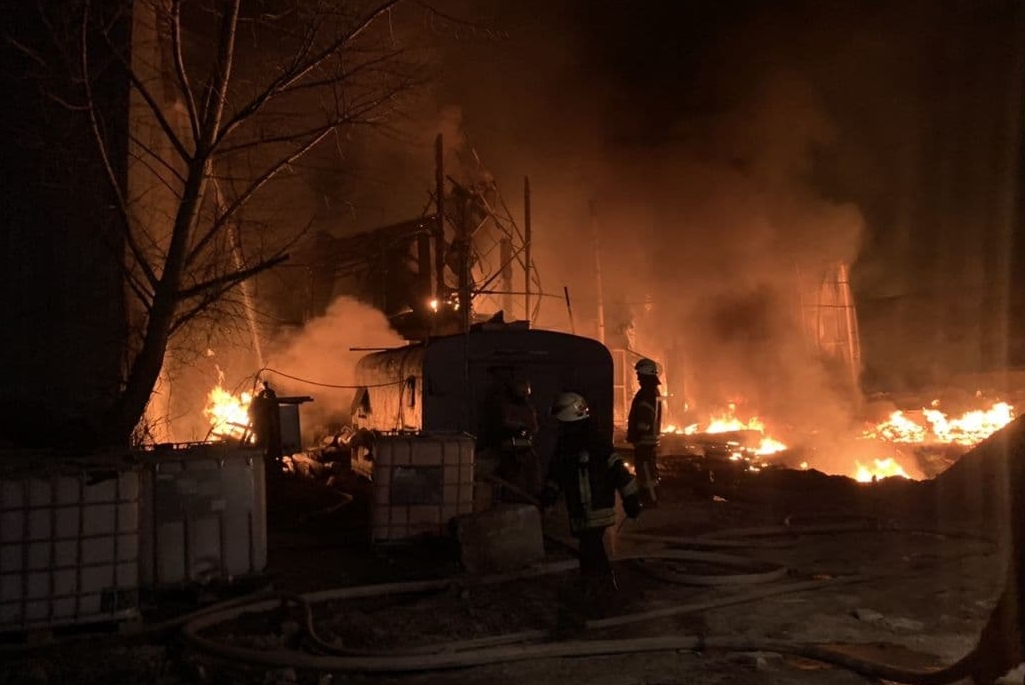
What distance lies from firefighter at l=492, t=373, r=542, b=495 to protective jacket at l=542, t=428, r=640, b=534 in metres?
3.37

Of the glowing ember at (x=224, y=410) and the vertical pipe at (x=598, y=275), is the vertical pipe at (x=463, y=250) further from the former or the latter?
the vertical pipe at (x=598, y=275)

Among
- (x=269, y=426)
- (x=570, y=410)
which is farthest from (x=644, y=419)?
(x=269, y=426)

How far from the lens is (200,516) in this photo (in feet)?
21.8

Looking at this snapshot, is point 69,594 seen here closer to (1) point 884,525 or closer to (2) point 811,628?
(2) point 811,628

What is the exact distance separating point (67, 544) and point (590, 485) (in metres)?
3.94

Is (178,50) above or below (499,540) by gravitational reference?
above

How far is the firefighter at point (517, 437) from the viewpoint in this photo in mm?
10094

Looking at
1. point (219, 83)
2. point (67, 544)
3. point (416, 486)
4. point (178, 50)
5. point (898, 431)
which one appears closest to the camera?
point (67, 544)

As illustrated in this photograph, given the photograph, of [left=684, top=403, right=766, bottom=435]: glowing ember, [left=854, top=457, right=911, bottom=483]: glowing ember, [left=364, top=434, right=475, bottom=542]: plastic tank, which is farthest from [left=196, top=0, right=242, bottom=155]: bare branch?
[left=684, top=403, right=766, bottom=435]: glowing ember

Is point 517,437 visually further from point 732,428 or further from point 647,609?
point 732,428

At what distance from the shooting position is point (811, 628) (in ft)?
19.3

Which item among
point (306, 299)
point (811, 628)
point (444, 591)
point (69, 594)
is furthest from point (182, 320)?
point (306, 299)

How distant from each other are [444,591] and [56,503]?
3123 millimetres

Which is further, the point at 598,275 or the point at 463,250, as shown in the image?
the point at 598,275
